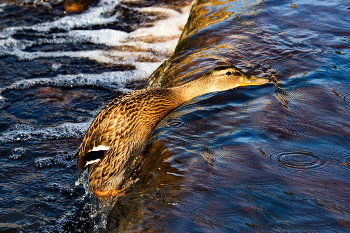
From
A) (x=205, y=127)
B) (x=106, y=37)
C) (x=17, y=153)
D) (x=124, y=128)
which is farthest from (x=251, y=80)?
(x=106, y=37)

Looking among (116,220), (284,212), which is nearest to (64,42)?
(116,220)

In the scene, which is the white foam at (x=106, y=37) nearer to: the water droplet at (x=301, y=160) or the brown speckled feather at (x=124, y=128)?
the brown speckled feather at (x=124, y=128)

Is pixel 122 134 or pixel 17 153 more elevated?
pixel 122 134

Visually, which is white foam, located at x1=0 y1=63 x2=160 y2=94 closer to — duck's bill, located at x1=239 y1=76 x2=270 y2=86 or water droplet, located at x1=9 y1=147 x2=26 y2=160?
water droplet, located at x1=9 y1=147 x2=26 y2=160

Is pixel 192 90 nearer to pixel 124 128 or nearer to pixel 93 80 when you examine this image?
pixel 124 128

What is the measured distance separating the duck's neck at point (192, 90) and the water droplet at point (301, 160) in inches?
54.6

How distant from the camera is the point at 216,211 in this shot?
332cm

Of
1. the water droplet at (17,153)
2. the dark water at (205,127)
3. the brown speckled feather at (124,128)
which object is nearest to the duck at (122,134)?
the brown speckled feather at (124,128)

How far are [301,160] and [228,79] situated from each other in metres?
1.47

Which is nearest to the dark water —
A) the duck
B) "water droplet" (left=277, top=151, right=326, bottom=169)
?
"water droplet" (left=277, top=151, right=326, bottom=169)

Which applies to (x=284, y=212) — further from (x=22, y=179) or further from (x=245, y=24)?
(x=245, y=24)

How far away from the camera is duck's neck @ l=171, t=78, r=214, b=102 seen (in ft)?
16.6

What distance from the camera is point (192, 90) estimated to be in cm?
507

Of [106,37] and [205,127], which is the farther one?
[106,37]
